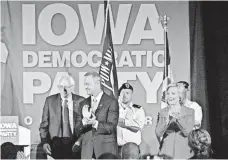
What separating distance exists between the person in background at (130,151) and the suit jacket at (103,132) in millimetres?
59

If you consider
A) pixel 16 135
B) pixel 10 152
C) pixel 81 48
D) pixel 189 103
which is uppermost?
pixel 81 48

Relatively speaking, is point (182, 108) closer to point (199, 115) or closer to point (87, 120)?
point (199, 115)

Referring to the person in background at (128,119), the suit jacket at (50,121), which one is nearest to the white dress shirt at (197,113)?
the person in background at (128,119)

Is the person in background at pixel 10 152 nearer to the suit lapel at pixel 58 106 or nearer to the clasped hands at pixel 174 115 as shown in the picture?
the suit lapel at pixel 58 106

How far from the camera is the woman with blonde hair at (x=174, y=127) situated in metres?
2.83

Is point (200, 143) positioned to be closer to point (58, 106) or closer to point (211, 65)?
point (211, 65)

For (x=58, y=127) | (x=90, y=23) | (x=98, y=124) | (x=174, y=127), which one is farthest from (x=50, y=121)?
(x=174, y=127)

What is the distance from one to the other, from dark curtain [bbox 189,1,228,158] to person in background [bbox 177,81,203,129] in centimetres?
3

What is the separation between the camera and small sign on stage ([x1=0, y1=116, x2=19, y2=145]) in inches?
110

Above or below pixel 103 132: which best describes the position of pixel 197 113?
above

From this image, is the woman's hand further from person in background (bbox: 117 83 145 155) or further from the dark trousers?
the dark trousers

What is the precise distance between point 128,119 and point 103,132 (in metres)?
0.18

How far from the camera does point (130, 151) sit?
2.83 meters

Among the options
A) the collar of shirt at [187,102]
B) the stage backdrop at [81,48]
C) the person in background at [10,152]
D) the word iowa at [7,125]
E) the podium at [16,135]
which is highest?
the stage backdrop at [81,48]
